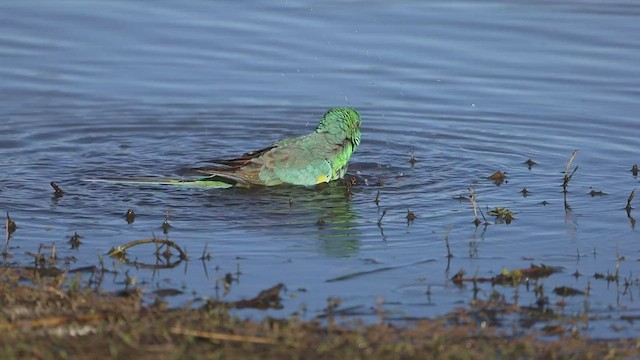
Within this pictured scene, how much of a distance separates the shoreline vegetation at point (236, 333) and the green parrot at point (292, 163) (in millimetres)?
3324

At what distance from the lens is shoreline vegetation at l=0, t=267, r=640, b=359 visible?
646 centimetres

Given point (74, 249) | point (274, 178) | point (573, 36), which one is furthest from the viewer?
point (573, 36)

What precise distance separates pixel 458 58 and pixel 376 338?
356 inches

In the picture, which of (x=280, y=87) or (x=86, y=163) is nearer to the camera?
(x=86, y=163)

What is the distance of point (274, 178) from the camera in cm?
1102

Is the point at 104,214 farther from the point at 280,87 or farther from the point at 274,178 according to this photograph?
the point at 280,87

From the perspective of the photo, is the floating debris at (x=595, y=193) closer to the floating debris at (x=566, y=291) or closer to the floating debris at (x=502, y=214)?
the floating debris at (x=502, y=214)

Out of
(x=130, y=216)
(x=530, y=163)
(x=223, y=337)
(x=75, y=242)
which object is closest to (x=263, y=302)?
(x=223, y=337)

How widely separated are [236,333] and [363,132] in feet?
22.1

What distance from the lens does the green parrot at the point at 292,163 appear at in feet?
35.9

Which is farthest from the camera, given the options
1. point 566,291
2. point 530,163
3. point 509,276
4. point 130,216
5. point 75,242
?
point 530,163

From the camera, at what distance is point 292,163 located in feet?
36.0

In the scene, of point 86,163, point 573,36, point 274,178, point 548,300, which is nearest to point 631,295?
point 548,300

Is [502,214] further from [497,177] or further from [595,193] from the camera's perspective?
[497,177]
